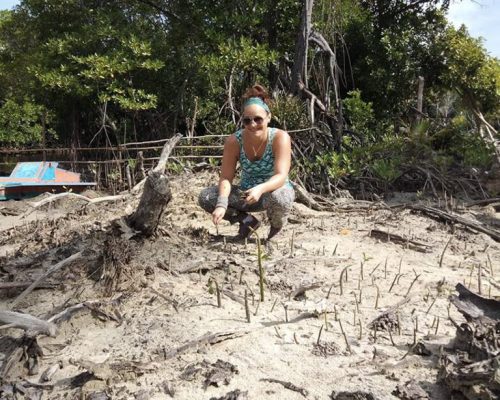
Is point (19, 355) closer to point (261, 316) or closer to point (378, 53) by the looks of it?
point (261, 316)

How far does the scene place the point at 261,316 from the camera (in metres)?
2.40

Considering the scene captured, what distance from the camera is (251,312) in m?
2.44

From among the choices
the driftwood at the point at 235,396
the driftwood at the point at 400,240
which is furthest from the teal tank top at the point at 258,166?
the driftwood at the point at 235,396

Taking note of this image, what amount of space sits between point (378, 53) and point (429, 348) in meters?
9.42

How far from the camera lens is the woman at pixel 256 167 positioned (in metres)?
3.44

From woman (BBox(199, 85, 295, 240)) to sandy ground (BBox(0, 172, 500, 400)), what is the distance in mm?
247

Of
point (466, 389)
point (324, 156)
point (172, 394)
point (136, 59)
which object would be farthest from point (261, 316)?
point (136, 59)

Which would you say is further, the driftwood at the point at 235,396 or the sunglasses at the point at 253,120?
the sunglasses at the point at 253,120

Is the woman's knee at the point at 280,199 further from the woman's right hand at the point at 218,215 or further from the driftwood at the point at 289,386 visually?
the driftwood at the point at 289,386

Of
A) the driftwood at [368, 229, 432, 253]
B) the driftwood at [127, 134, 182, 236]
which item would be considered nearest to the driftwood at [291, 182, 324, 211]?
the driftwood at [368, 229, 432, 253]

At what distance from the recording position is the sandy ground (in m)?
1.87

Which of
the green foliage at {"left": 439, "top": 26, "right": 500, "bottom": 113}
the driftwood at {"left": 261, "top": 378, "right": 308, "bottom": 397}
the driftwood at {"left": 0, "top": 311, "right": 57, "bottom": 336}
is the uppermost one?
the green foliage at {"left": 439, "top": 26, "right": 500, "bottom": 113}

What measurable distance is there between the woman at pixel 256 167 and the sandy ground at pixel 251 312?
25cm

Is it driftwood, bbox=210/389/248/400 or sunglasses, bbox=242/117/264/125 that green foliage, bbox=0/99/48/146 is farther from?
driftwood, bbox=210/389/248/400
